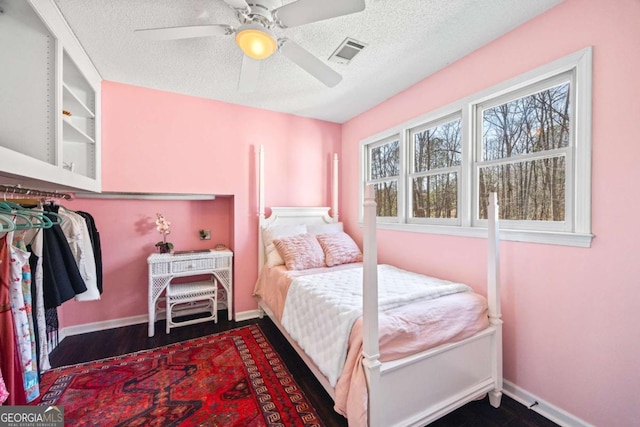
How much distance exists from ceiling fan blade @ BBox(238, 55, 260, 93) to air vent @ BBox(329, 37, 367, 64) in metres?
0.63

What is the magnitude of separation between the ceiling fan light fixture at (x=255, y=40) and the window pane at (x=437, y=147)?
5.49ft

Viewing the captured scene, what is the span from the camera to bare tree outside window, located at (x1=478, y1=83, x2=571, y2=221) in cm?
164

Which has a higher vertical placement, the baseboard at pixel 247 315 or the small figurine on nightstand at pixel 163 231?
the small figurine on nightstand at pixel 163 231

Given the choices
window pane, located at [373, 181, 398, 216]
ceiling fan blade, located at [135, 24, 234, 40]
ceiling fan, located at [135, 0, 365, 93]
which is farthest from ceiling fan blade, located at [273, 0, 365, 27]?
window pane, located at [373, 181, 398, 216]

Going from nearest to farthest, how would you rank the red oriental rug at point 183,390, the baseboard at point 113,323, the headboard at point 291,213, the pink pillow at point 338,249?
1. the red oriental rug at point 183,390
2. the baseboard at point 113,323
3. the pink pillow at point 338,249
4. the headboard at point 291,213

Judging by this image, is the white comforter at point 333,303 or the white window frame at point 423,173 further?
the white window frame at point 423,173

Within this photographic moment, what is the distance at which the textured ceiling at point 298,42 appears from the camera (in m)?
1.58

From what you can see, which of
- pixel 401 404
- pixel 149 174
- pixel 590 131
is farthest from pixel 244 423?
pixel 590 131

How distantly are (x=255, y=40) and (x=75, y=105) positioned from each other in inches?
Answer: 68.6

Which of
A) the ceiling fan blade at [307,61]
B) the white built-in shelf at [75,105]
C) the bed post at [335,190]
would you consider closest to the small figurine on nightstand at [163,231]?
the white built-in shelf at [75,105]

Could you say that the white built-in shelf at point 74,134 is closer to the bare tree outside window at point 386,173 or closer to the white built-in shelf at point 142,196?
the white built-in shelf at point 142,196

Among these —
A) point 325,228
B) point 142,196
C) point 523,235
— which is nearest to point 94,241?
point 142,196

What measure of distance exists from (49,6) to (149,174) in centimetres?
141

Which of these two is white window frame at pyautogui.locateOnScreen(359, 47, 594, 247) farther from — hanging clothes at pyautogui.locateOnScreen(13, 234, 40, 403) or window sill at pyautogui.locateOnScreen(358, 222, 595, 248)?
Result: hanging clothes at pyautogui.locateOnScreen(13, 234, 40, 403)
